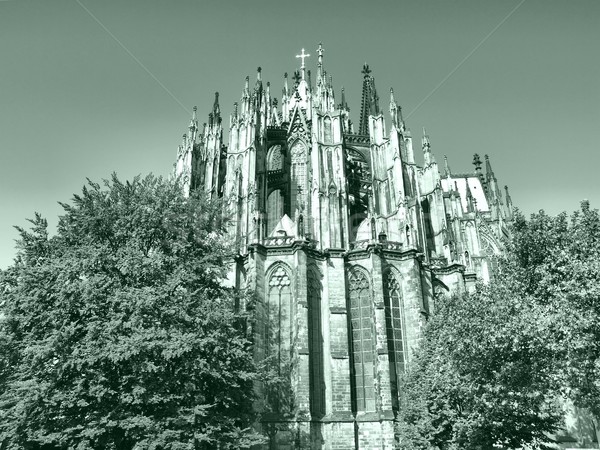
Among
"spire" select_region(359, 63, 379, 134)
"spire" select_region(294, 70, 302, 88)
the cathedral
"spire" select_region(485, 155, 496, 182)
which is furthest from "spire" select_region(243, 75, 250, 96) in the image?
"spire" select_region(485, 155, 496, 182)

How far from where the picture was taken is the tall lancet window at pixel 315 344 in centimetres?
2675

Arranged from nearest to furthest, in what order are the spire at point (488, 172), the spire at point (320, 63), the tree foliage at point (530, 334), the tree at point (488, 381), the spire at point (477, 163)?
1. the tree foliage at point (530, 334)
2. the tree at point (488, 381)
3. the spire at point (320, 63)
4. the spire at point (488, 172)
5. the spire at point (477, 163)

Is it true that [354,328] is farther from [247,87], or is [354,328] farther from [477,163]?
[477,163]

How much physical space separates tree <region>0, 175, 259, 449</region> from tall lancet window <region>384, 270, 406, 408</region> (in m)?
10.9

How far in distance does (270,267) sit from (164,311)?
1256 centimetres

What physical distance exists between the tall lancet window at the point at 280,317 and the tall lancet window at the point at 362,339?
3970 mm

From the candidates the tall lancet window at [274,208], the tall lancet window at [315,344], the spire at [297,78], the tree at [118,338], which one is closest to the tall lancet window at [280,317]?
the tall lancet window at [315,344]

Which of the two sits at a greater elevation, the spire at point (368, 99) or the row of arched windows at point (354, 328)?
the spire at point (368, 99)

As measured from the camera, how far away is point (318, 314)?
28.9 m

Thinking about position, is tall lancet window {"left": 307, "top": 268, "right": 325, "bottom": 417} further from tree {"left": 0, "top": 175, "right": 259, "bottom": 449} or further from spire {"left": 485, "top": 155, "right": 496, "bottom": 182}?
spire {"left": 485, "top": 155, "right": 496, "bottom": 182}

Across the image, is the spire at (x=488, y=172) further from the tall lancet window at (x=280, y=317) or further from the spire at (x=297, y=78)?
the tall lancet window at (x=280, y=317)

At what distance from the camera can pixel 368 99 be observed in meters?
46.0

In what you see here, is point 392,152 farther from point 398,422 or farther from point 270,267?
point 398,422

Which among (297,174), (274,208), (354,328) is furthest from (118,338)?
(297,174)
